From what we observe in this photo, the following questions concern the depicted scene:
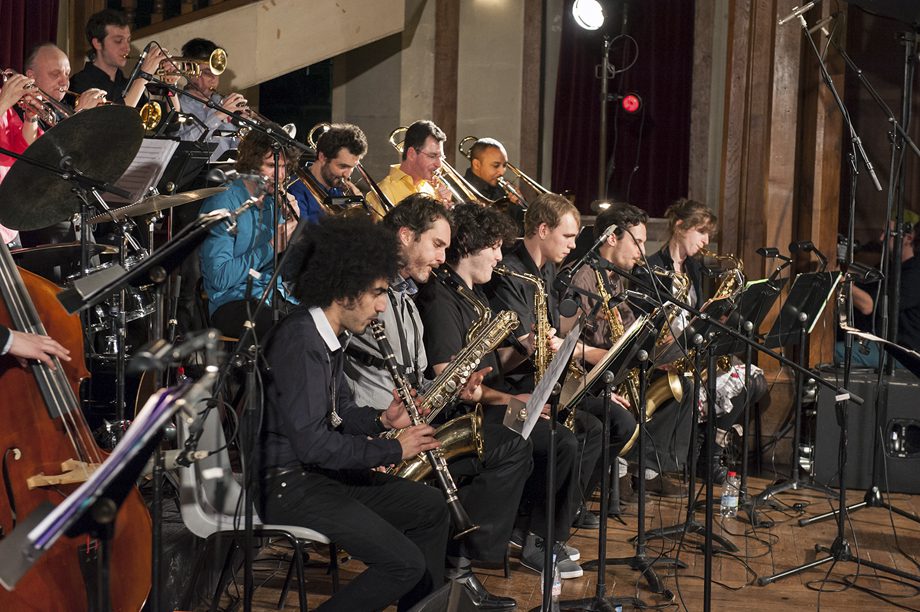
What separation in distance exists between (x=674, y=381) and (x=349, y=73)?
3.99 metres

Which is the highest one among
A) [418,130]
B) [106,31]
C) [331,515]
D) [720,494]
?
[106,31]

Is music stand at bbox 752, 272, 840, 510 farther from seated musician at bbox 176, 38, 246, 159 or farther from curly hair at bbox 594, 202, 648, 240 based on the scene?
seated musician at bbox 176, 38, 246, 159

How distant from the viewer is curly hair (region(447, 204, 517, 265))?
433 centimetres

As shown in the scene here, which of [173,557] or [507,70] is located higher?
[507,70]

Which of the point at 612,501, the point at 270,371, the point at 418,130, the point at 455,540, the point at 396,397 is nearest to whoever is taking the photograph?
the point at 270,371

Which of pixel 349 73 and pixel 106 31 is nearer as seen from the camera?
pixel 106 31

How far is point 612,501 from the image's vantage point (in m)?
5.18

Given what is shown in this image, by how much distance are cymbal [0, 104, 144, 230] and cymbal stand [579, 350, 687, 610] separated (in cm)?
179

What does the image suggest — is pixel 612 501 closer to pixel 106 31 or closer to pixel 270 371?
pixel 270 371

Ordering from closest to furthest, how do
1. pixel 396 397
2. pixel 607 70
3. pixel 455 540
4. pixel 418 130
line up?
pixel 396 397
pixel 455 540
pixel 418 130
pixel 607 70

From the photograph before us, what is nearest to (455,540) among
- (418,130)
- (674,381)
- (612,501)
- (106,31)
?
(612,501)

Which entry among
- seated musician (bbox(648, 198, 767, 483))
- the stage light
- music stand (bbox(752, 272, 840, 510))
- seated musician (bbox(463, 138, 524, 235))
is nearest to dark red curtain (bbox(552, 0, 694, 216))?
the stage light

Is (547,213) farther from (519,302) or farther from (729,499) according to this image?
(729,499)

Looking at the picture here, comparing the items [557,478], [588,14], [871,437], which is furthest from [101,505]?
[588,14]
